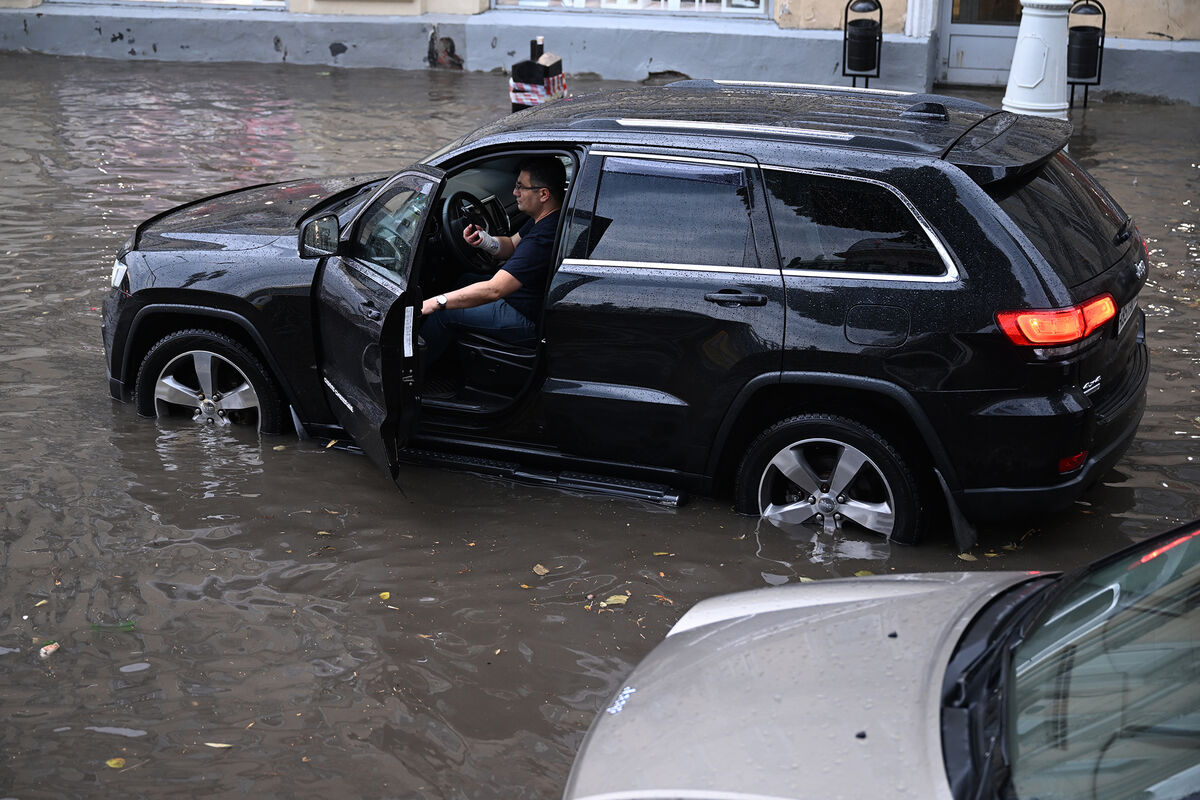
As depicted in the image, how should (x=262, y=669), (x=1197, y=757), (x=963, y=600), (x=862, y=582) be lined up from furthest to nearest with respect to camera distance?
(x=262, y=669), (x=862, y=582), (x=963, y=600), (x=1197, y=757)

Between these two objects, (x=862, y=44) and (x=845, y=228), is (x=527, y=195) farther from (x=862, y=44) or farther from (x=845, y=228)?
(x=862, y=44)

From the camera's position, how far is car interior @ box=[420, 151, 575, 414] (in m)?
5.61

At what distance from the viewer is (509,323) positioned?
5645mm

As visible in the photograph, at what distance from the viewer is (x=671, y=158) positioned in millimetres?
4980

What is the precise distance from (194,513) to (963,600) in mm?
3639

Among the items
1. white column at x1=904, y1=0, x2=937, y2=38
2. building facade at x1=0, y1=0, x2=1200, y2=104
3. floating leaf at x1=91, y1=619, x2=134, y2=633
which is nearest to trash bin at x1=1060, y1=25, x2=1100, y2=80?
building facade at x1=0, y1=0, x2=1200, y2=104

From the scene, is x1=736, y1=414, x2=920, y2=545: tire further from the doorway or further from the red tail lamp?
the doorway

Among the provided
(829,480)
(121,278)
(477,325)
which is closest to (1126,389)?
(829,480)

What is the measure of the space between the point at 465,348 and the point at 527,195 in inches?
30.9

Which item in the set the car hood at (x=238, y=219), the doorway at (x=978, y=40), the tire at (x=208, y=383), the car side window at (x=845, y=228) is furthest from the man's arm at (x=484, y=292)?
the doorway at (x=978, y=40)

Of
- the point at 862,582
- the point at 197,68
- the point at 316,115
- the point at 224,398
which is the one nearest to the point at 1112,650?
the point at 862,582

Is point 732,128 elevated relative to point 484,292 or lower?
elevated

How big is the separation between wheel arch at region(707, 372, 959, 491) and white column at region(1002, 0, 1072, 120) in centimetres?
555

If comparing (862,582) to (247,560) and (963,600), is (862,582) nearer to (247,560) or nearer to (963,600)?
(963,600)
